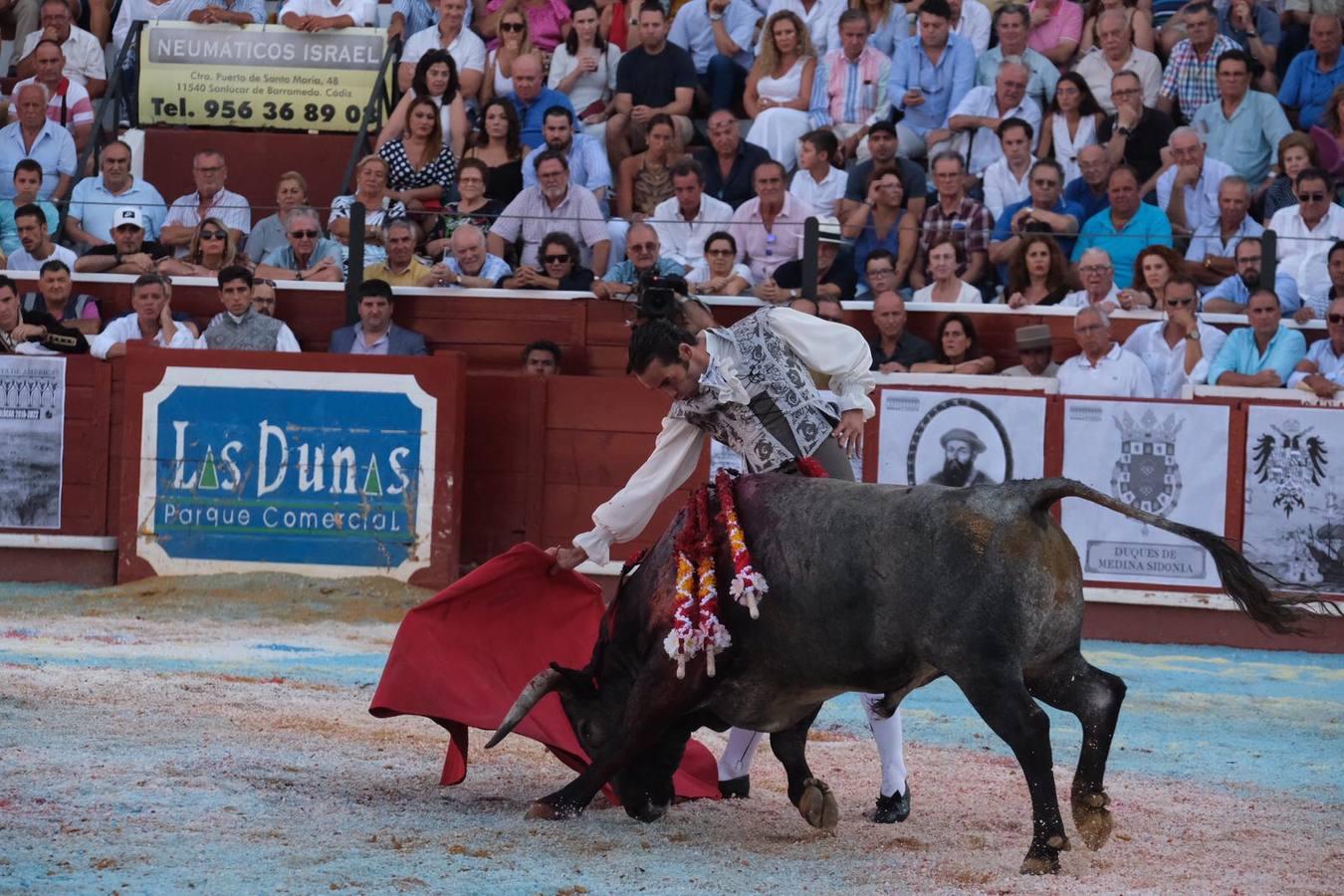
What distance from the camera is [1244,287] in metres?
9.32

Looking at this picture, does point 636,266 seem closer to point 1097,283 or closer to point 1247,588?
point 1097,283

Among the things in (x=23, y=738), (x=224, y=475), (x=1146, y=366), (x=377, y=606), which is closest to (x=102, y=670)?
(x=23, y=738)

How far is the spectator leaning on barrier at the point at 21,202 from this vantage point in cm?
1052

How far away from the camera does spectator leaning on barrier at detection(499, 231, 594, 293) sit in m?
9.85

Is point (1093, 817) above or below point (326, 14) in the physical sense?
below

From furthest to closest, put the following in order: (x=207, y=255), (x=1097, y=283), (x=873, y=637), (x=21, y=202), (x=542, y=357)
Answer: (x=21, y=202) → (x=207, y=255) → (x=542, y=357) → (x=1097, y=283) → (x=873, y=637)

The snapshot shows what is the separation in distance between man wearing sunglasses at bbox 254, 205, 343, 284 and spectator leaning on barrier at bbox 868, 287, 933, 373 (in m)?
2.96

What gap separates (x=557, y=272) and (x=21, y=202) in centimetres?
329

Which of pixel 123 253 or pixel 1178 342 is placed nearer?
pixel 1178 342

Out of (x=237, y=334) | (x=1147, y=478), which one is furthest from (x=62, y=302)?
(x=1147, y=478)

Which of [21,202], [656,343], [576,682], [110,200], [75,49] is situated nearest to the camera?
[656,343]

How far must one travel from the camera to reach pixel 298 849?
4109mm

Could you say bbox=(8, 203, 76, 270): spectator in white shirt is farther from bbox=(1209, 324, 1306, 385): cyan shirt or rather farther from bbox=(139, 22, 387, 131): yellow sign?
bbox=(1209, 324, 1306, 385): cyan shirt

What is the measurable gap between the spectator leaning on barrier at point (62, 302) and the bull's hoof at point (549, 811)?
6093mm
